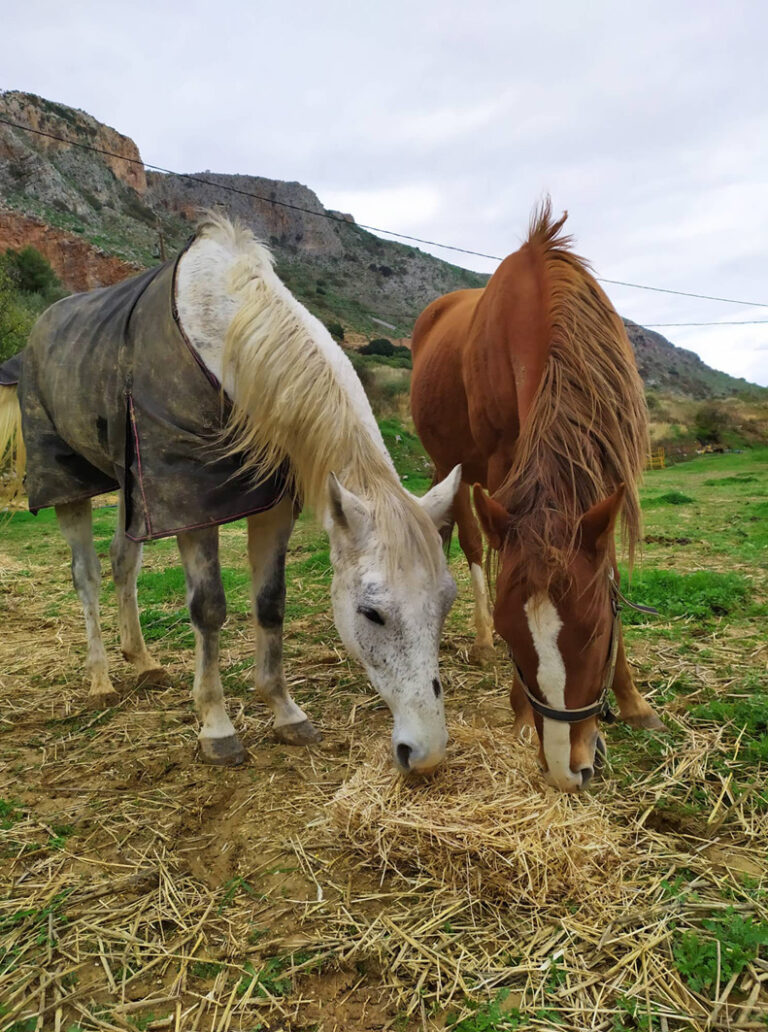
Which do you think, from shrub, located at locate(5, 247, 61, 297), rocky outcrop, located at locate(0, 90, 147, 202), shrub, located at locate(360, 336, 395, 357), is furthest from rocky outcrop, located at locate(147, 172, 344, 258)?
shrub, located at locate(5, 247, 61, 297)

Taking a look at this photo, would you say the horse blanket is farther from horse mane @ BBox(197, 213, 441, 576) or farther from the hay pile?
the hay pile

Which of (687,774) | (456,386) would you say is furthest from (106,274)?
(687,774)

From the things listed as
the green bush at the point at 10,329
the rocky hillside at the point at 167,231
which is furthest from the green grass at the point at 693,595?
the green bush at the point at 10,329

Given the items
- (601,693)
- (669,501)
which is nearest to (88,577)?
(601,693)

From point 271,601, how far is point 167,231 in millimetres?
64419

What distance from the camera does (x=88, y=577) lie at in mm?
3656

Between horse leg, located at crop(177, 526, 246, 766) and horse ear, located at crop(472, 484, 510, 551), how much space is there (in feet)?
4.33

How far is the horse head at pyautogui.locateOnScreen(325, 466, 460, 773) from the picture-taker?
208cm

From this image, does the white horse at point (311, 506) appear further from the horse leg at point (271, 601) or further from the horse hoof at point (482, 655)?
the horse hoof at point (482, 655)

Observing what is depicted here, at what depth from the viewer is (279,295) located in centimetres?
277

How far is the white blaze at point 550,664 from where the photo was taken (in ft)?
6.27

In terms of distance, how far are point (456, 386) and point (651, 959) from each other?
359 cm

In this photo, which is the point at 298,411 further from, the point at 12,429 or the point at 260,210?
the point at 260,210

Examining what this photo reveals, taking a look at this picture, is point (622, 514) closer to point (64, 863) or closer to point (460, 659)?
point (460, 659)
